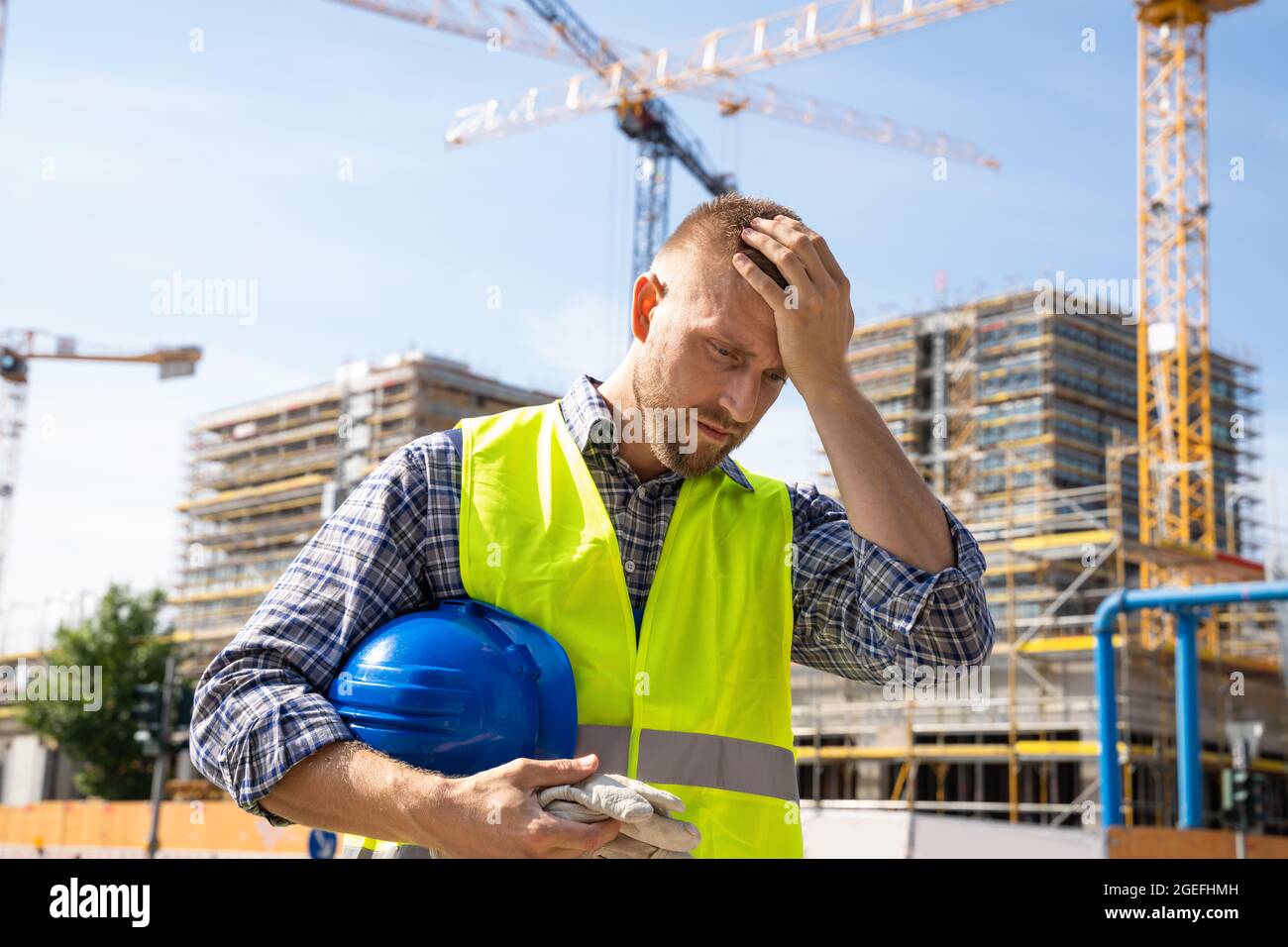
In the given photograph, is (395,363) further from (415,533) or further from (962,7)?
(415,533)

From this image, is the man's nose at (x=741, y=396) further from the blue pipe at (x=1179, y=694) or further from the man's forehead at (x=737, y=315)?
the blue pipe at (x=1179, y=694)

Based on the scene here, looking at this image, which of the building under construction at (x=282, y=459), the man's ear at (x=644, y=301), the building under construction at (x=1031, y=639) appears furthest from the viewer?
the building under construction at (x=282, y=459)

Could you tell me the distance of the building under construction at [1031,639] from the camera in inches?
1272

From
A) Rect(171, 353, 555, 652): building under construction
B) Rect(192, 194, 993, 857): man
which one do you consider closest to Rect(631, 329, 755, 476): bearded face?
Rect(192, 194, 993, 857): man

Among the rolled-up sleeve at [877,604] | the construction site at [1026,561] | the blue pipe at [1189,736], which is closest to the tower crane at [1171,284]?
the construction site at [1026,561]

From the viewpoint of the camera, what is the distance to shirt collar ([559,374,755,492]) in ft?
7.16

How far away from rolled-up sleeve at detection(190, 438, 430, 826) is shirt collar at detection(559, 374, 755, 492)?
0.86 feet

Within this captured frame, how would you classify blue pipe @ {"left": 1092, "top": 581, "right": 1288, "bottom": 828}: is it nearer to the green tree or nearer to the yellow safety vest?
the yellow safety vest

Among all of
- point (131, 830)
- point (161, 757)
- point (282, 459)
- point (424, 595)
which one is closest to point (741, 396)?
point (424, 595)

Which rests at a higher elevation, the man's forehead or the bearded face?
the man's forehead

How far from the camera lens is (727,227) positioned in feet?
6.79

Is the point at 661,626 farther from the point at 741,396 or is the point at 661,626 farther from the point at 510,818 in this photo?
the point at 510,818
